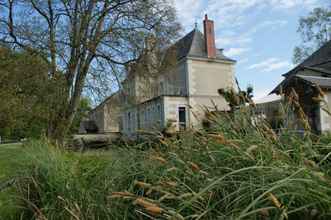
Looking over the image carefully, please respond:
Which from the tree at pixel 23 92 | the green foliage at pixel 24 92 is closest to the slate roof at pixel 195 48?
the green foliage at pixel 24 92

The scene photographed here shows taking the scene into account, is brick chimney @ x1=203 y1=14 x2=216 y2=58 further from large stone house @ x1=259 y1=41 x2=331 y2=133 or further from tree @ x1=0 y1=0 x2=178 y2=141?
tree @ x1=0 y1=0 x2=178 y2=141

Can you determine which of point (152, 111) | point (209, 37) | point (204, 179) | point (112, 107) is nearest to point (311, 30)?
point (209, 37)

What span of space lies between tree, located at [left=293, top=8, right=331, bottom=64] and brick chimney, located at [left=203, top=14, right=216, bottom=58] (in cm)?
959

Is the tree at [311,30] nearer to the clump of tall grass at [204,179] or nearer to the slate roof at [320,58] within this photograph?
the slate roof at [320,58]

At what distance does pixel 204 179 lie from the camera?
1407 mm

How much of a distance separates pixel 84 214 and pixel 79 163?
1128 mm

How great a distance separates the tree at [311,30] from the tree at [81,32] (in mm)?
20426

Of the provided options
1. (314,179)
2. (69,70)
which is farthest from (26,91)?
(314,179)

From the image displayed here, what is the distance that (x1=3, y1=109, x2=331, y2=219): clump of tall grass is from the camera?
1.06 meters

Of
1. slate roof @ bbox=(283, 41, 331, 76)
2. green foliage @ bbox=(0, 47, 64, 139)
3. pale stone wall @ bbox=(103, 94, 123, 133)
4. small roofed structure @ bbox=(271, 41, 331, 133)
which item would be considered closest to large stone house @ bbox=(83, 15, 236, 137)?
slate roof @ bbox=(283, 41, 331, 76)

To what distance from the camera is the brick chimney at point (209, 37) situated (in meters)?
24.3

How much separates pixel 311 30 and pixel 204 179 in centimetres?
3112

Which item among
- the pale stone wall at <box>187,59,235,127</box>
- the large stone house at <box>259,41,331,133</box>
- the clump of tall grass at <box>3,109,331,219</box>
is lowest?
the clump of tall grass at <box>3,109,331,219</box>

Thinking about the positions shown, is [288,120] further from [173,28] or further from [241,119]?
[173,28]
